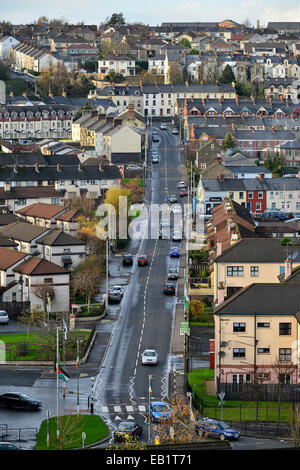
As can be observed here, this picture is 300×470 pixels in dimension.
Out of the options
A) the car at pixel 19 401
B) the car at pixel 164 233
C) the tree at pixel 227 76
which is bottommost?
the car at pixel 164 233

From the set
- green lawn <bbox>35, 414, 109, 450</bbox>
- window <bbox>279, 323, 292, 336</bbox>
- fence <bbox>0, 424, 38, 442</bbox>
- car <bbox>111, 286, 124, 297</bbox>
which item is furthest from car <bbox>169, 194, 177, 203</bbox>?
fence <bbox>0, 424, 38, 442</bbox>

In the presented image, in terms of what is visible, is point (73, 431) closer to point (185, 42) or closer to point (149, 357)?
point (149, 357)

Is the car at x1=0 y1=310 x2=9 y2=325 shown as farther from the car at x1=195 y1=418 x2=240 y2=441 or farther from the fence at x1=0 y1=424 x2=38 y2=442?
the car at x1=195 y1=418 x2=240 y2=441

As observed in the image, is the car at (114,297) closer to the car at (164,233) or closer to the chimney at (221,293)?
the chimney at (221,293)

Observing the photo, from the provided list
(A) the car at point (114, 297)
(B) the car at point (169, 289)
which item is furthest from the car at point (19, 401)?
(B) the car at point (169, 289)

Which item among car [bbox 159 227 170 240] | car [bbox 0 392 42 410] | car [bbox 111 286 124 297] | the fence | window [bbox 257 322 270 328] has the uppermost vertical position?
window [bbox 257 322 270 328]
